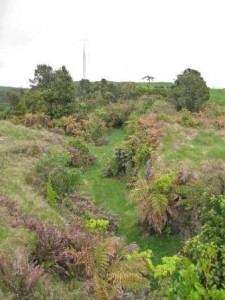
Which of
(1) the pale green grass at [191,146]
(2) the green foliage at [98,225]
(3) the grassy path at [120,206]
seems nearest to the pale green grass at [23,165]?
(2) the green foliage at [98,225]

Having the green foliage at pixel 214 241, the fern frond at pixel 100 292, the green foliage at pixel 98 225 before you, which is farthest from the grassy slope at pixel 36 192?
the green foliage at pixel 214 241

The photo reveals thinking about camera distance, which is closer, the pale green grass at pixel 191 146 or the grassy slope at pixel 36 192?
the grassy slope at pixel 36 192

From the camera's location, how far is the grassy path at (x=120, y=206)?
44.4 feet

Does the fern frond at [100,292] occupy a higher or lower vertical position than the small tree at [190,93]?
lower

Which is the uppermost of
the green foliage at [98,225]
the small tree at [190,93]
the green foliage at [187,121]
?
the small tree at [190,93]

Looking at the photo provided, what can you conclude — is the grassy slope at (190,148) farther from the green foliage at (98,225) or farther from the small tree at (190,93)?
the small tree at (190,93)

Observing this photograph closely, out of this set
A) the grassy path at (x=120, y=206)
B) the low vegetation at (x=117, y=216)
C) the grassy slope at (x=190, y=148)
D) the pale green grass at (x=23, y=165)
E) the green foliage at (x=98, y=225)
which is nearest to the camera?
the low vegetation at (x=117, y=216)

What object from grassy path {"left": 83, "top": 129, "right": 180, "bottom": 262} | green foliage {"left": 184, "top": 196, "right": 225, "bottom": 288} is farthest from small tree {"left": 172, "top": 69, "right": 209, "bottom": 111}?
green foliage {"left": 184, "top": 196, "right": 225, "bottom": 288}

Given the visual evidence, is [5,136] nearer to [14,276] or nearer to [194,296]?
[14,276]

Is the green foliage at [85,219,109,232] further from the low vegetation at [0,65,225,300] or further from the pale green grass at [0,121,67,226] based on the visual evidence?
the pale green grass at [0,121,67,226]

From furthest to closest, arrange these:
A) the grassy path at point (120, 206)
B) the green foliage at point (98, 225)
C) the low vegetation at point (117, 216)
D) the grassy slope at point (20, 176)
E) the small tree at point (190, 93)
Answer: the small tree at point (190, 93), the grassy path at point (120, 206), the green foliage at point (98, 225), the grassy slope at point (20, 176), the low vegetation at point (117, 216)

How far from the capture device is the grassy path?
13547mm

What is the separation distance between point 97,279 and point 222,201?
3.38 metres

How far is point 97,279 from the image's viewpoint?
8984mm
